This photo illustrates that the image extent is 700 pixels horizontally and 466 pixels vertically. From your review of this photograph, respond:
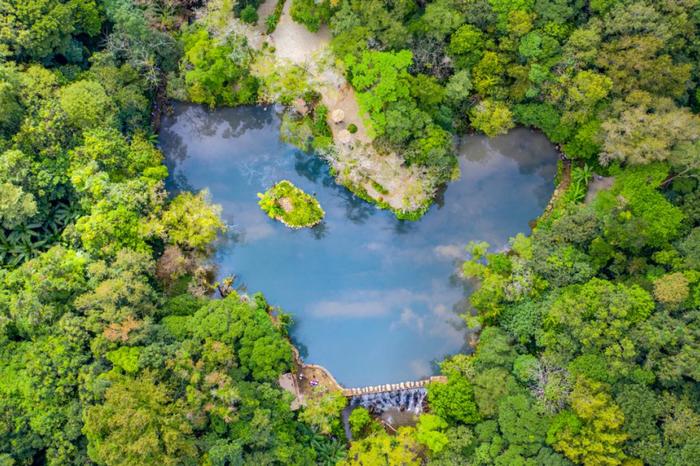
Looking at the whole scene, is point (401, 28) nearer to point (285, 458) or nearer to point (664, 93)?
point (664, 93)

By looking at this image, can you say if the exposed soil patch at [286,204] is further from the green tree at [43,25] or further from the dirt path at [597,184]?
the dirt path at [597,184]

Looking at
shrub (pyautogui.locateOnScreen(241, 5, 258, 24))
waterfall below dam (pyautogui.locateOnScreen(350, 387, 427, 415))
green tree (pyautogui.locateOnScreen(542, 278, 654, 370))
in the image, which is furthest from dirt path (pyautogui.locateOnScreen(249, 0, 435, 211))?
waterfall below dam (pyautogui.locateOnScreen(350, 387, 427, 415))

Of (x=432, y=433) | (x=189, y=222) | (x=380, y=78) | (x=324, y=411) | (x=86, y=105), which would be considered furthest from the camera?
(x=189, y=222)

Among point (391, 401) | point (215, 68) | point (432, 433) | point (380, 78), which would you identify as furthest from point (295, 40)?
point (432, 433)

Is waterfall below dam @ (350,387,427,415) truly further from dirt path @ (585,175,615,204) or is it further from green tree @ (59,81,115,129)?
green tree @ (59,81,115,129)

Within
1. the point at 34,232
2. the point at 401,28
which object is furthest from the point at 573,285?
the point at 34,232

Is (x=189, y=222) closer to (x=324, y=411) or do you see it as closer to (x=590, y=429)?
(x=324, y=411)
